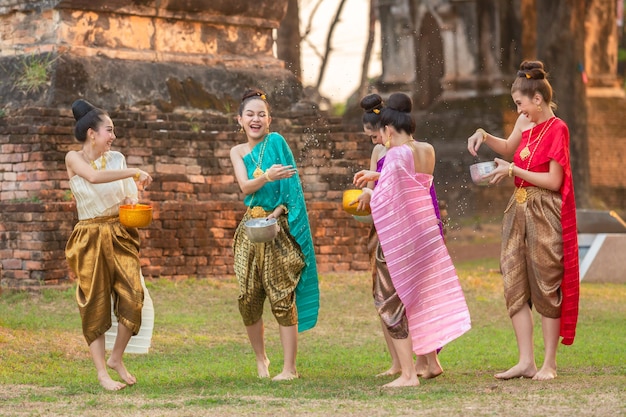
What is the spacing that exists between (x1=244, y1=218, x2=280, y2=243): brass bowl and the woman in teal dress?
0.83 feet

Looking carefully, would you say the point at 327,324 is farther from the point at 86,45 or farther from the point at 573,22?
the point at 573,22

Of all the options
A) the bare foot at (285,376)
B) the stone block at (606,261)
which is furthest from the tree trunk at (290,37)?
the bare foot at (285,376)

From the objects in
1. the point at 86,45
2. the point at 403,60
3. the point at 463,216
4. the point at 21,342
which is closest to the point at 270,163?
the point at 21,342

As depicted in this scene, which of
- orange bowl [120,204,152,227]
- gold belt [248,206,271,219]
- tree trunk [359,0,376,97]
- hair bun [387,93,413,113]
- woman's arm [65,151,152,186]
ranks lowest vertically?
gold belt [248,206,271,219]

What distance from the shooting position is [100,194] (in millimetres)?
7414

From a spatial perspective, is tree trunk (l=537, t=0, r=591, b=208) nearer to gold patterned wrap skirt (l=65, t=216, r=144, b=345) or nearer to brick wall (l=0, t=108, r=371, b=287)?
brick wall (l=0, t=108, r=371, b=287)

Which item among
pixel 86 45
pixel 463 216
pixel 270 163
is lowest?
pixel 463 216

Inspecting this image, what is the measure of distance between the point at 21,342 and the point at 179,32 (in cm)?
503

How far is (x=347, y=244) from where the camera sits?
1345cm

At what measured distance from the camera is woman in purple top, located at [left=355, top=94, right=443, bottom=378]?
724cm

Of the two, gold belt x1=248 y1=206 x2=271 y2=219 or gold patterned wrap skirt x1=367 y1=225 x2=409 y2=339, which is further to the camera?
gold belt x1=248 y1=206 x2=271 y2=219

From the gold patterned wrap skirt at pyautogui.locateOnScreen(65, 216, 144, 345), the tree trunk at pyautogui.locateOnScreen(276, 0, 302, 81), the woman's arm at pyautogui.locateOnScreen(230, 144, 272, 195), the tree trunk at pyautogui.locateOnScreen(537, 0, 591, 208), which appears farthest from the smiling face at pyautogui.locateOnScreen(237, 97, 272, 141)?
the tree trunk at pyautogui.locateOnScreen(537, 0, 591, 208)

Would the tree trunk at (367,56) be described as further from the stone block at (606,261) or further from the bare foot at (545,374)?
the bare foot at (545,374)

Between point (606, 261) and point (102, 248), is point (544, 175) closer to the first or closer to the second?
point (102, 248)
